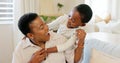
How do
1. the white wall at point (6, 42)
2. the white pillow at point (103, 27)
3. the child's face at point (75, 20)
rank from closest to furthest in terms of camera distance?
the child's face at point (75, 20)
the white pillow at point (103, 27)
the white wall at point (6, 42)

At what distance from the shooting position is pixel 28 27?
4.64 ft

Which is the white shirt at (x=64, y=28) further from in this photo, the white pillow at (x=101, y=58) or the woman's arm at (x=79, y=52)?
the white pillow at (x=101, y=58)

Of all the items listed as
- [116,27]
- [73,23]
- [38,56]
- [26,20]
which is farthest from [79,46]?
[116,27]

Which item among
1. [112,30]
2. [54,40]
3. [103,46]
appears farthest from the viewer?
[112,30]

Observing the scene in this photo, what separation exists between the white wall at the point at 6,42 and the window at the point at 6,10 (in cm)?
12

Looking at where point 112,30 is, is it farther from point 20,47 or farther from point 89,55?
point 20,47

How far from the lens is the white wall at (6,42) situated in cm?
342

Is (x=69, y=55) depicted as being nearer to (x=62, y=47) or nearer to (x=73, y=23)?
(x=62, y=47)

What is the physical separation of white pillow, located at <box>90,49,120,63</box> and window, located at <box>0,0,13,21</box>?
2.20 m

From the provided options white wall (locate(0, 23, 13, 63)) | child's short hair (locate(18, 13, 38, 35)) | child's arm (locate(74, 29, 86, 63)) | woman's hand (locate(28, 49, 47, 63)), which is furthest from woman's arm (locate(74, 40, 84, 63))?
white wall (locate(0, 23, 13, 63))

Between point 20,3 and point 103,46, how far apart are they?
2.01 meters

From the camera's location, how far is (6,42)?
344cm

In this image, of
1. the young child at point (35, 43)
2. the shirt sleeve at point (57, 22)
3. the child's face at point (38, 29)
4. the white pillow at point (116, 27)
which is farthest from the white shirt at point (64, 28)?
the white pillow at point (116, 27)

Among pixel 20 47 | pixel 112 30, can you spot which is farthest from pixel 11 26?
pixel 20 47
